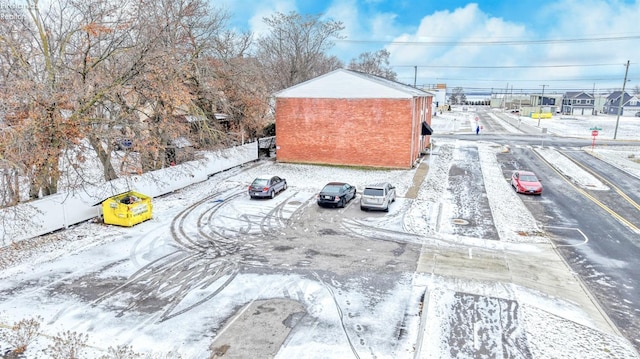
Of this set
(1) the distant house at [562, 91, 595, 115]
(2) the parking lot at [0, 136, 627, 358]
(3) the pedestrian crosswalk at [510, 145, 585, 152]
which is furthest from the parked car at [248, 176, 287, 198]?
(1) the distant house at [562, 91, 595, 115]

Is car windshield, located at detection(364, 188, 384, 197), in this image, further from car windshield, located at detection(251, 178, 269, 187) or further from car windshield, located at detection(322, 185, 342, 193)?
car windshield, located at detection(251, 178, 269, 187)

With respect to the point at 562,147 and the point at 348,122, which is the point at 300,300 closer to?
the point at 348,122

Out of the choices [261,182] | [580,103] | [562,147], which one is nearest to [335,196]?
[261,182]

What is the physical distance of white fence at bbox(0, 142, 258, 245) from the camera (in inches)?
621

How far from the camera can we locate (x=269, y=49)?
51.9 meters

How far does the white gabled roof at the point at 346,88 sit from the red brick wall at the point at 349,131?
0.42m

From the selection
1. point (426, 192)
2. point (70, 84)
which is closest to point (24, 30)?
point (70, 84)

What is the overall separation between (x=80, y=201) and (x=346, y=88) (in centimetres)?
1986

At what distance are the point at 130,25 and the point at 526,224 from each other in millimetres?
21316

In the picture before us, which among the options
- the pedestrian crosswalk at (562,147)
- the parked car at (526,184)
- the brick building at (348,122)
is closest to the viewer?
the parked car at (526,184)

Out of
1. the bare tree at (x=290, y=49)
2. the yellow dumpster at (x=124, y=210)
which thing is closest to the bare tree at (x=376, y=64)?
the bare tree at (x=290, y=49)

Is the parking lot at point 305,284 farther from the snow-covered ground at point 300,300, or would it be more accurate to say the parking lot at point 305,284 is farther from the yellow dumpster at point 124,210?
the yellow dumpster at point 124,210

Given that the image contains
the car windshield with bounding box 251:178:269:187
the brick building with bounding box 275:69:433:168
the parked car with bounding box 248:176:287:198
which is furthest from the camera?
the brick building with bounding box 275:69:433:168

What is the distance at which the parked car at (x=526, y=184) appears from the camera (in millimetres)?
24578
